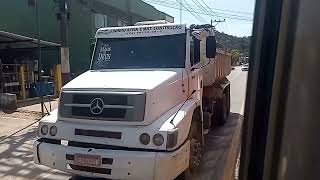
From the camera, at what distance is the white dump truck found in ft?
17.6

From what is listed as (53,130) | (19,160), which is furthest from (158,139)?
(19,160)

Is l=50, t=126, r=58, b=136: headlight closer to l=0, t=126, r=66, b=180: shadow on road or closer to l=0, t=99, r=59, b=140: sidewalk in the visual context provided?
l=0, t=126, r=66, b=180: shadow on road

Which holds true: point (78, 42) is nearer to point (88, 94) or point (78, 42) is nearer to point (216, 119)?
point (216, 119)

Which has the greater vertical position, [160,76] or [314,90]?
[314,90]

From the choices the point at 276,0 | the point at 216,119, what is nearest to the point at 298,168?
the point at 276,0

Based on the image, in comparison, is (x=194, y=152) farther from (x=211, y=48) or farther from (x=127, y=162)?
(x=211, y=48)

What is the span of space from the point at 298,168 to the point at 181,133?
14.6ft

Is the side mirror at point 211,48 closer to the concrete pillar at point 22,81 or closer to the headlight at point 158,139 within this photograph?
the headlight at point 158,139

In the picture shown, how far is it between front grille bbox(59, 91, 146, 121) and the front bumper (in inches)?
19.4

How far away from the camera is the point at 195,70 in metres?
7.48

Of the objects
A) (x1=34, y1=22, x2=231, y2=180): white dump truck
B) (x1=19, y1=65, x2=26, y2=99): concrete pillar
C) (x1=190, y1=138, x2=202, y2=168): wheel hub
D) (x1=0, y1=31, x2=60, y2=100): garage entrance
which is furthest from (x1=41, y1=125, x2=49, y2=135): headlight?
(x1=19, y1=65, x2=26, y2=99): concrete pillar

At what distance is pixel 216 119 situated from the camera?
36.6 ft

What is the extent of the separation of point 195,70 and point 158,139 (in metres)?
2.41

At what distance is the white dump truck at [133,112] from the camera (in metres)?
5.38
